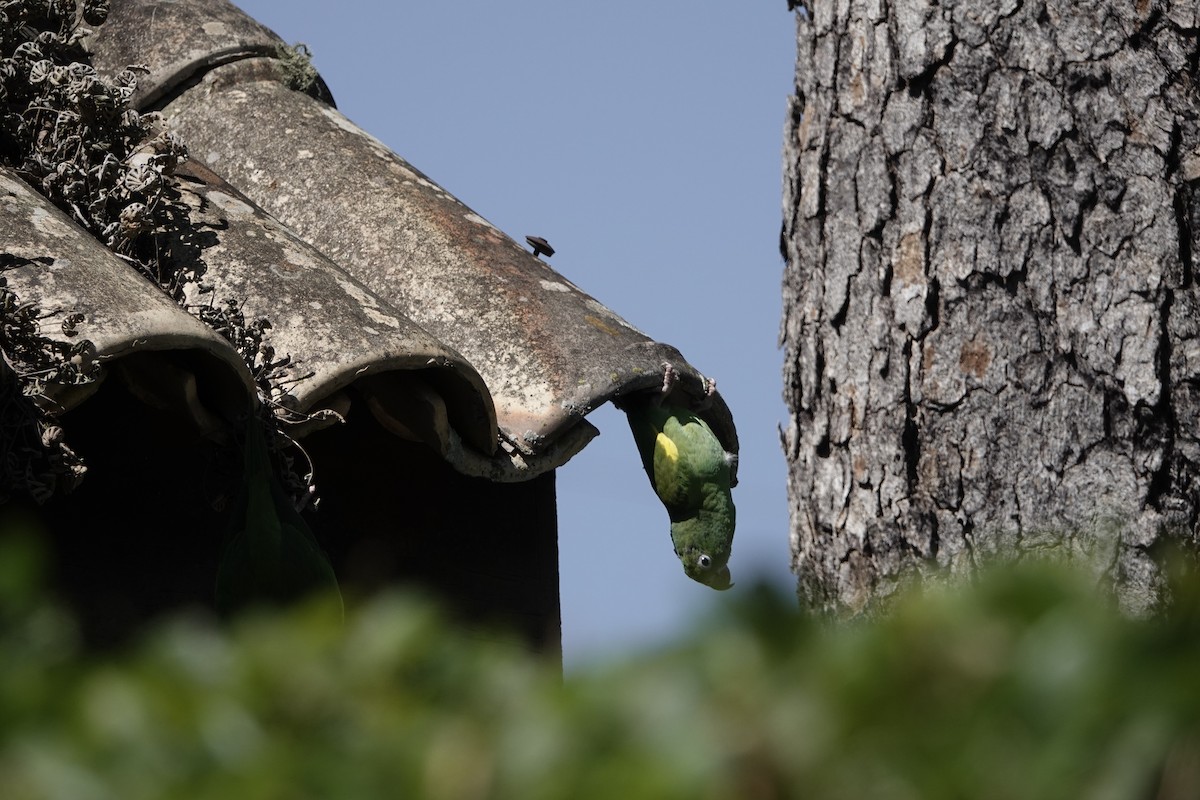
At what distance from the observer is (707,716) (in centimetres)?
90

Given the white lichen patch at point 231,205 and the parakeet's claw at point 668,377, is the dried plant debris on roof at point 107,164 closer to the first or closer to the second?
the white lichen patch at point 231,205

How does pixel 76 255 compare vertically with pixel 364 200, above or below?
above

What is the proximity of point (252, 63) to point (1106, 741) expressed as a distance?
4567 millimetres

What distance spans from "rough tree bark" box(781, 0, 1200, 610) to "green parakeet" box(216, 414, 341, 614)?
3.56 ft

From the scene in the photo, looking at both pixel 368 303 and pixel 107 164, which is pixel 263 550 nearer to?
pixel 368 303

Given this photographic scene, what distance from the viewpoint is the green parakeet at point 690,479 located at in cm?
429

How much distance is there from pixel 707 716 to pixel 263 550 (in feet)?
7.09

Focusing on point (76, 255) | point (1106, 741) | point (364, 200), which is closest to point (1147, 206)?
point (1106, 741)

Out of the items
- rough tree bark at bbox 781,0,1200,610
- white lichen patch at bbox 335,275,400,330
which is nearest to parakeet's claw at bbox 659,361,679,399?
white lichen patch at bbox 335,275,400,330

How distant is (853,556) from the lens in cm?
239

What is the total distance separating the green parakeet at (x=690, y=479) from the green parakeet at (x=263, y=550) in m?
1.46

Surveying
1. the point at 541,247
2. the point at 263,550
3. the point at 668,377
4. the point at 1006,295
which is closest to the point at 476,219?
the point at 541,247

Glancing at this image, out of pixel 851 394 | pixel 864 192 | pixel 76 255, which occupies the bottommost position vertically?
pixel 76 255

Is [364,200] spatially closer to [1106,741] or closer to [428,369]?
[428,369]
